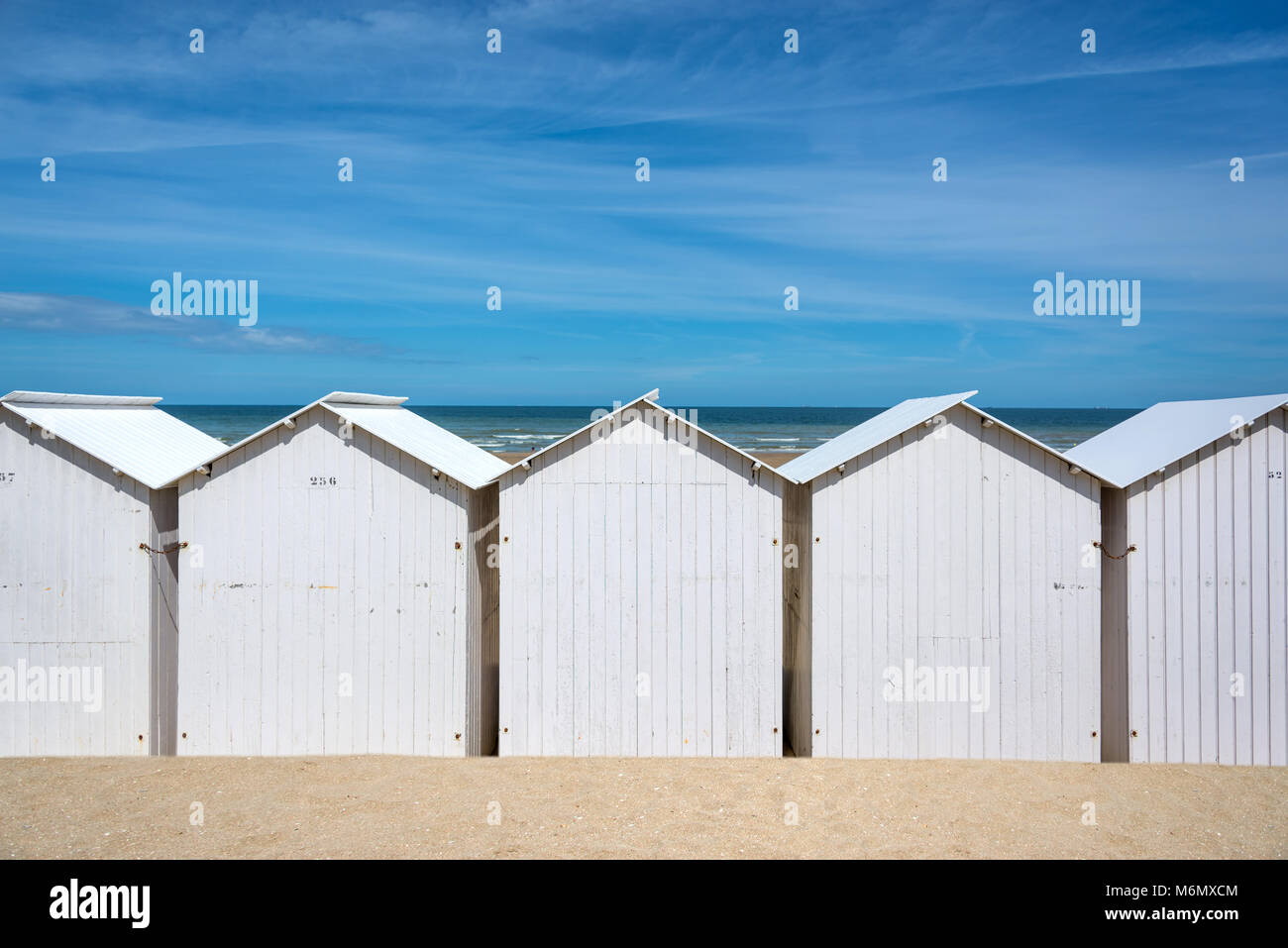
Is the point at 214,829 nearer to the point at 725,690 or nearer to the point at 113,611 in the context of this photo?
the point at 113,611

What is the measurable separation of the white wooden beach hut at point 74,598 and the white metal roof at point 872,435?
22.9 feet

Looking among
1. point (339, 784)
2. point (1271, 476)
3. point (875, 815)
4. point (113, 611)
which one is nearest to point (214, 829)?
point (339, 784)

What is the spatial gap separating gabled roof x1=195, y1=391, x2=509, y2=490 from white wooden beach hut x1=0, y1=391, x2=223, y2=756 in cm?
114

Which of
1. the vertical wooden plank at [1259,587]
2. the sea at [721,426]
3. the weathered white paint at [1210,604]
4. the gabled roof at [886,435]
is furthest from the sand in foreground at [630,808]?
the sea at [721,426]

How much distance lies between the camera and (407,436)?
35.6 feet

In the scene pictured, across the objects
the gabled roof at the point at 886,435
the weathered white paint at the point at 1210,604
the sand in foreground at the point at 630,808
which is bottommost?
the sand in foreground at the point at 630,808

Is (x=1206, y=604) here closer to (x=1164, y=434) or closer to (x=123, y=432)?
(x=1164, y=434)

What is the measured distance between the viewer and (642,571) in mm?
9656

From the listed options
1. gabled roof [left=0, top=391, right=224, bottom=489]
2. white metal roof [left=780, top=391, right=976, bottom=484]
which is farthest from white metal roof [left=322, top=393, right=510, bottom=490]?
white metal roof [left=780, top=391, right=976, bottom=484]

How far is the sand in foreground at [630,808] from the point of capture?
781cm

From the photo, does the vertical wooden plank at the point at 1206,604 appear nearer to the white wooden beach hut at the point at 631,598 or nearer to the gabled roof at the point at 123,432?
the white wooden beach hut at the point at 631,598

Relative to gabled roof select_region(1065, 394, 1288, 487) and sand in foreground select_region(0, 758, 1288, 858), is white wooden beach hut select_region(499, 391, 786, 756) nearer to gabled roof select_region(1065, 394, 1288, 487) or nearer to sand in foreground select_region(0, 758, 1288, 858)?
sand in foreground select_region(0, 758, 1288, 858)

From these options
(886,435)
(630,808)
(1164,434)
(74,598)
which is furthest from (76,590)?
(1164,434)
